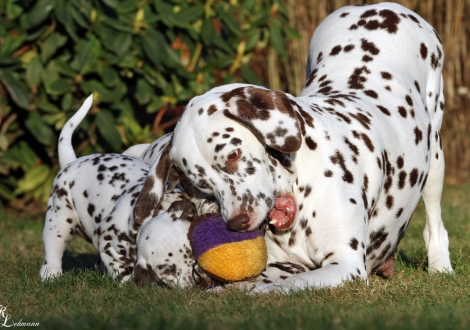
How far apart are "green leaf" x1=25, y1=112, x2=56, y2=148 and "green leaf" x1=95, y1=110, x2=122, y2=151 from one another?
569mm

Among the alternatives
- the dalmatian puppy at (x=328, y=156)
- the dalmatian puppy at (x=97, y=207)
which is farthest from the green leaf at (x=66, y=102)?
the dalmatian puppy at (x=328, y=156)

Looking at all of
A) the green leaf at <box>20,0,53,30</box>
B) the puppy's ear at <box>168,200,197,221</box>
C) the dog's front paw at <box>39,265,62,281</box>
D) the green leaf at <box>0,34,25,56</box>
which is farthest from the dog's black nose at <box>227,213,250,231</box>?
the green leaf at <box>0,34,25,56</box>

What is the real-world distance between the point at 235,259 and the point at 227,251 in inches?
2.9

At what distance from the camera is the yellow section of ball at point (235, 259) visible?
5.01m

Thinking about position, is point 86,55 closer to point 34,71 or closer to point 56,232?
point 34,71

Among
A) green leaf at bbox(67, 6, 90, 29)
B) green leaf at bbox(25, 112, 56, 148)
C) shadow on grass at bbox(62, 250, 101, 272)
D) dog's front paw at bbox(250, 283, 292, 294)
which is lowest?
shadow on grass at bbox(62, 250, 101, 272)

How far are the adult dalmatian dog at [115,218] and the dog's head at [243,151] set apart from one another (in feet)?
1.51

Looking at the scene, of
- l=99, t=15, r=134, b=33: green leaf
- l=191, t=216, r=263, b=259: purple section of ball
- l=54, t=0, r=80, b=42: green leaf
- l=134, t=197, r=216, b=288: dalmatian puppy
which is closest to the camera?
l=191, t=216, r=263, b=259: purple section of ball

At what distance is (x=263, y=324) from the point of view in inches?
152

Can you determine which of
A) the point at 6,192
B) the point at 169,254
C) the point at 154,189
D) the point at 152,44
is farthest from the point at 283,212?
the point at 6,192

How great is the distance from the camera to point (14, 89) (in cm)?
894

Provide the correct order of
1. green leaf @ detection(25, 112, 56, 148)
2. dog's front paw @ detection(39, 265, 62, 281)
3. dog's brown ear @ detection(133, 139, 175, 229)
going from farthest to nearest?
green leaf @ detection(25, 112, 56, 148) < dog's front paw @ detection(39, 265, 62, 281) < dog's brown ear @ detection(133, 139, 175, 229)

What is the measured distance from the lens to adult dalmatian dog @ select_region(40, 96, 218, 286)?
528 centimetres

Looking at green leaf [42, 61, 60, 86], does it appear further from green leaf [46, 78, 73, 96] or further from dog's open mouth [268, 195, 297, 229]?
dog's open mouth [268, 195, 297, 229]
